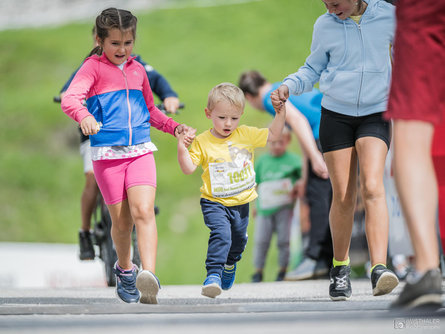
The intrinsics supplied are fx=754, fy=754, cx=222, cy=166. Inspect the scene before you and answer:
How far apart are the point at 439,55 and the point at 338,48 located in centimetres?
143

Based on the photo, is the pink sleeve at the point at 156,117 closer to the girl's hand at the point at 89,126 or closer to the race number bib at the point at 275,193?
the girl's hand at the point at 89,126

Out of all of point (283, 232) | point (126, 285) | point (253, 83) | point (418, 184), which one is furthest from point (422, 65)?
point (283, 232)

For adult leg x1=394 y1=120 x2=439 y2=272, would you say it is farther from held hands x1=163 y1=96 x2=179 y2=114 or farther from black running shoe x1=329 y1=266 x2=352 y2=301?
held hands x1=163 y1=96 x2=179 y2=114

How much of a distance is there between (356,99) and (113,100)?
140cm

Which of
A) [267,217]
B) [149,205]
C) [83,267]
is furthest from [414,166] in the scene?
[83,267]

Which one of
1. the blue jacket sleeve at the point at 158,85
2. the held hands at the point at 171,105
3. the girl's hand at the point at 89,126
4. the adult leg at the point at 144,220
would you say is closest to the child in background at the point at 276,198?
the blue jacket sleeve at the point at 158,85

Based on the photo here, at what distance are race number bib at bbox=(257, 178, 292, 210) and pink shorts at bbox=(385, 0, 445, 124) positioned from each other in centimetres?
510

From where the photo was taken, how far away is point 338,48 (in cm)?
436

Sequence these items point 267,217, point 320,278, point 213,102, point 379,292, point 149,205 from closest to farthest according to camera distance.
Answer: point 379,292, point 149,205, point 213,102, point 320,278, point 267,217

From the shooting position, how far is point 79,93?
13.9 feet

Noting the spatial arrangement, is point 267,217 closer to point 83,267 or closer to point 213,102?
point 83,267

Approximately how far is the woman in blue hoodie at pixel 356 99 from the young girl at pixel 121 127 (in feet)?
2.82

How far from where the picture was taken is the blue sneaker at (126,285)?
4.61 meters

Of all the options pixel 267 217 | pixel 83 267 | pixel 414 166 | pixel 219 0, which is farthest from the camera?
pixel 219 0
